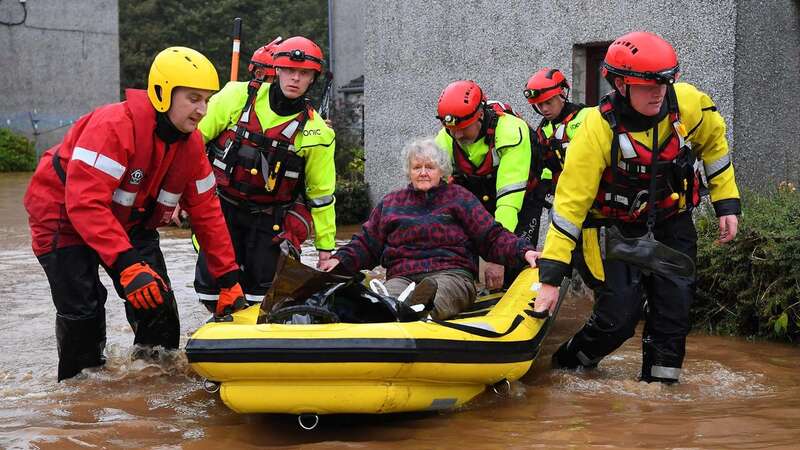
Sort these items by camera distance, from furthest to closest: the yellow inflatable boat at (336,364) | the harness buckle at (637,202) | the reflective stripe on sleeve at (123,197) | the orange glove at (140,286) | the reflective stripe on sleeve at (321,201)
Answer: the reflective stripe on sleeve at (321,201) < the reflective stripe on sleeve at (123,197) < the harness buckle at (637,202) < the orange glove at (140,286) < the yellow inflatable boat at (336,364)

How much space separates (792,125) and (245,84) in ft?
17.2

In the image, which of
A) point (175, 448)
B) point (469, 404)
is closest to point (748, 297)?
point (469, 404)

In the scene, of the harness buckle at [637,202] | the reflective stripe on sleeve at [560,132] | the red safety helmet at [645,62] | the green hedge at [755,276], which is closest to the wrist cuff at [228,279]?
the harness buckle at [637,202]

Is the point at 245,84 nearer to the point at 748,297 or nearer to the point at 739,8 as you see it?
the point at 748,297

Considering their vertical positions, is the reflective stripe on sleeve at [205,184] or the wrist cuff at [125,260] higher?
the reflective stripe on sleeve at [205,184]

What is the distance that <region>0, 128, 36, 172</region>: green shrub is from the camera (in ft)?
79.1

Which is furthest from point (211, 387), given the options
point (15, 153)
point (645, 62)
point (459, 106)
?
point (15, 153)

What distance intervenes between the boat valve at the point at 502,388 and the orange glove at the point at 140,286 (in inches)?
66.7

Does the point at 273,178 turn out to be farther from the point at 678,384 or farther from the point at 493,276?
the point at 678,384

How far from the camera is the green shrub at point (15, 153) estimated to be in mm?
24109

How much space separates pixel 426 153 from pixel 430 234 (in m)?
0.46

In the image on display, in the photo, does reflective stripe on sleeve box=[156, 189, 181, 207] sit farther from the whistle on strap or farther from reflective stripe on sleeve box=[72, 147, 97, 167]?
the whistle on strap

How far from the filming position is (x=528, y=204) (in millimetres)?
6863

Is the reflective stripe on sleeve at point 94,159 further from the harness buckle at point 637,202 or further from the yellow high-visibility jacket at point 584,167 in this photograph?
the harness buckle at point 637,202
